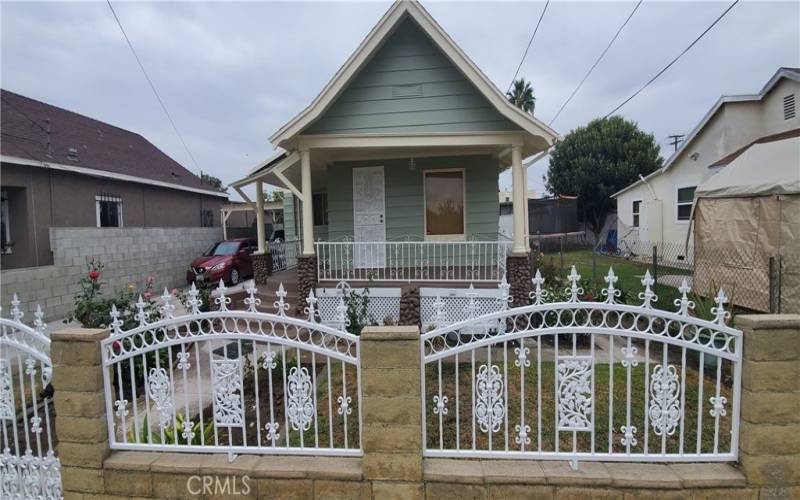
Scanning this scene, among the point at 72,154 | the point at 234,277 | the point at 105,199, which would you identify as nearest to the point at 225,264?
the point at 234,277

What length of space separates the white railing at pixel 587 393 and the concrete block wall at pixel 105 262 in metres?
8.95

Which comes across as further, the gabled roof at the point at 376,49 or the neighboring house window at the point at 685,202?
the neighboring house window at the point at 685,202

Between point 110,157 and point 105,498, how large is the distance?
1408cm

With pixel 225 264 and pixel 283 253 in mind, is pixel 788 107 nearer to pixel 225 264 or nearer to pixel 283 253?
pixel 283 253

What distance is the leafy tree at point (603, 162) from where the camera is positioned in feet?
78.7

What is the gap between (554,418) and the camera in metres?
3.53

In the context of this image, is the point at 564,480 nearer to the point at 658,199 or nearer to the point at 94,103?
the point at 658,199

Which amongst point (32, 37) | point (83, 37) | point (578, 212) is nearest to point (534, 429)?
point (83, 37)

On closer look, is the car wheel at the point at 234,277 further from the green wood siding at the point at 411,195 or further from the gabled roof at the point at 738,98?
the gabled roof at the point at 738,98

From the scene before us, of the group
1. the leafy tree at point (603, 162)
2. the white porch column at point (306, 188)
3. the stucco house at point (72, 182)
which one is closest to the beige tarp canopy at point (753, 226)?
the white porch column at point (306, 188)

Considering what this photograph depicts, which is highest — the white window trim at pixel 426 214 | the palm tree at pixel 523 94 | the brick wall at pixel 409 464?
the palm tree at pixel 523 94

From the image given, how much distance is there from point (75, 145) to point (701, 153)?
2105 centimetres

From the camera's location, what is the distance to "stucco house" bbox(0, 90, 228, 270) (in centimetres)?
933

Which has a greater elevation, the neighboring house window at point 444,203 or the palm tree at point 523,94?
the palm tree at point 523,94
